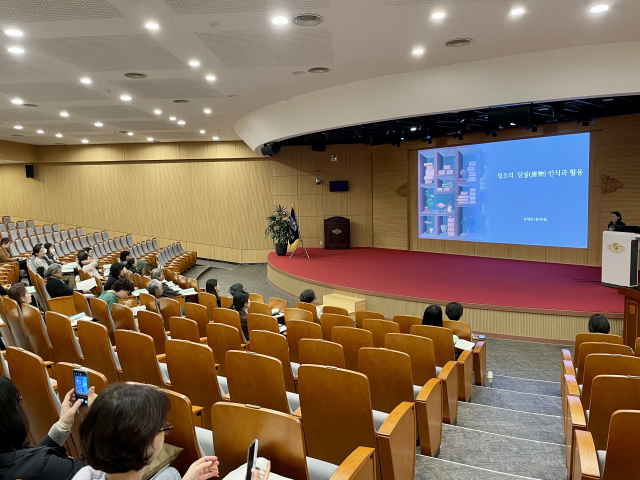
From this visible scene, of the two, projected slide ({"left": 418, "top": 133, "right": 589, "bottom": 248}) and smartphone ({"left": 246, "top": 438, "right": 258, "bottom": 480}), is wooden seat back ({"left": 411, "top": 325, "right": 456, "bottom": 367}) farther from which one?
projected slide ({"left": 418, "top": 133, "right": 589, "bottom": 248})

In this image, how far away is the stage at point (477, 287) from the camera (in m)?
6.96

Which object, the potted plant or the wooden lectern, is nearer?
the wooden lectern

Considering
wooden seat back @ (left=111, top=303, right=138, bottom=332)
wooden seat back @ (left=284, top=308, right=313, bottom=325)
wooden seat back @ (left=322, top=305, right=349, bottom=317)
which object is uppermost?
wooden seat back @ (left=111, top=303, right=138, bottom=332)

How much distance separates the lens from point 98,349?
3576 mm

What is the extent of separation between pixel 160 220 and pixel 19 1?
1316 centimetres

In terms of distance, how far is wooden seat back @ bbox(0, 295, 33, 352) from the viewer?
448cm

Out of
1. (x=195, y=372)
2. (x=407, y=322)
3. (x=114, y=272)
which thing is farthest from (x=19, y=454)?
(x=114, y=272)

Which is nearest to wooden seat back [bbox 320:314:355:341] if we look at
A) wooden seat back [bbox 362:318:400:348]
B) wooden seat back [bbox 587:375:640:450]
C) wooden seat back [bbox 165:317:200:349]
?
wooden seat back [bbox 362:318:400:348]

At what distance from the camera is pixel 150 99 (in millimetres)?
9547

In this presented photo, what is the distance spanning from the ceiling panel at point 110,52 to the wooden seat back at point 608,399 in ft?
19.5

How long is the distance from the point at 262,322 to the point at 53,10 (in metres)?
3.93

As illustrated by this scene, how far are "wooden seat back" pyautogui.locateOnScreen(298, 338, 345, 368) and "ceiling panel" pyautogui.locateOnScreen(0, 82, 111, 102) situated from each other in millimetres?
7348

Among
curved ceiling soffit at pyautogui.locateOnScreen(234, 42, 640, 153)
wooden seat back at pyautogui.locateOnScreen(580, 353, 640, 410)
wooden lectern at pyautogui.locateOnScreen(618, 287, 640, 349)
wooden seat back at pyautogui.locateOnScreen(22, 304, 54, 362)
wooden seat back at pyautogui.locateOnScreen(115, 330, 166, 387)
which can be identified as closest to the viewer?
wooden seat back at pyautogui.locateOnScreen(580, 353, 640, 410)

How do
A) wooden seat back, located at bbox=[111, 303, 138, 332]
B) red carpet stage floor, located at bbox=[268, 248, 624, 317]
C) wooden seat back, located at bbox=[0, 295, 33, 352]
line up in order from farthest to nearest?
red carpet stage floor, located at bbox=[268, 248, 624, 317] → wooden seat back, located at bbox=[111, 303, 138, 332] → wooden seat back, located at bbox=[0, 295, 33, 352]
